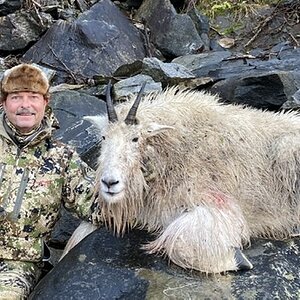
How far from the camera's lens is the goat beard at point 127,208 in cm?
478

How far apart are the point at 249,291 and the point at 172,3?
934 cm

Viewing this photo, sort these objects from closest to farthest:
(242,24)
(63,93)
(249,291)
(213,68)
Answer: (249,291), (63,93), (213,68), (242,24)

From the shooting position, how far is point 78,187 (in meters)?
5.39

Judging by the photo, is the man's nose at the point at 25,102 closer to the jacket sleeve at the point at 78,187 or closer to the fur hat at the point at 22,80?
the fur hat at the point at 22,80

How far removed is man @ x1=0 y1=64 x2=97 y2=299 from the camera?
5.19 meters

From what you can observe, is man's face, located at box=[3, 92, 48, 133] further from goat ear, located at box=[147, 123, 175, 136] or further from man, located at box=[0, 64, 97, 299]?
goat ear, located at box=[147, 123, 175, 136]

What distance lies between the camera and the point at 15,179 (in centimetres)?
528

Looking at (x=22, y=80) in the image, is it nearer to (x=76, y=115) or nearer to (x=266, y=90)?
(x=76, y=115)

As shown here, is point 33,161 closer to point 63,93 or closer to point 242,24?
point 63,93

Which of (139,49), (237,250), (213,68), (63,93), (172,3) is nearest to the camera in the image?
(237,250)

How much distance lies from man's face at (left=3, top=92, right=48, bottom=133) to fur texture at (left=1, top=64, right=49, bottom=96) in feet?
0.15

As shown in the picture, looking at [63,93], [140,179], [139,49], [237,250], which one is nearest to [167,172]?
[140,179]

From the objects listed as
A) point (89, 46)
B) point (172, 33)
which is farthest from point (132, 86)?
point (172, 33)

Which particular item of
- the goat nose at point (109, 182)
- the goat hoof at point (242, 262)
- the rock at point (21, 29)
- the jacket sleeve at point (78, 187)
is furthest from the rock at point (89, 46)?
the goat hoof at point (242, 262)
